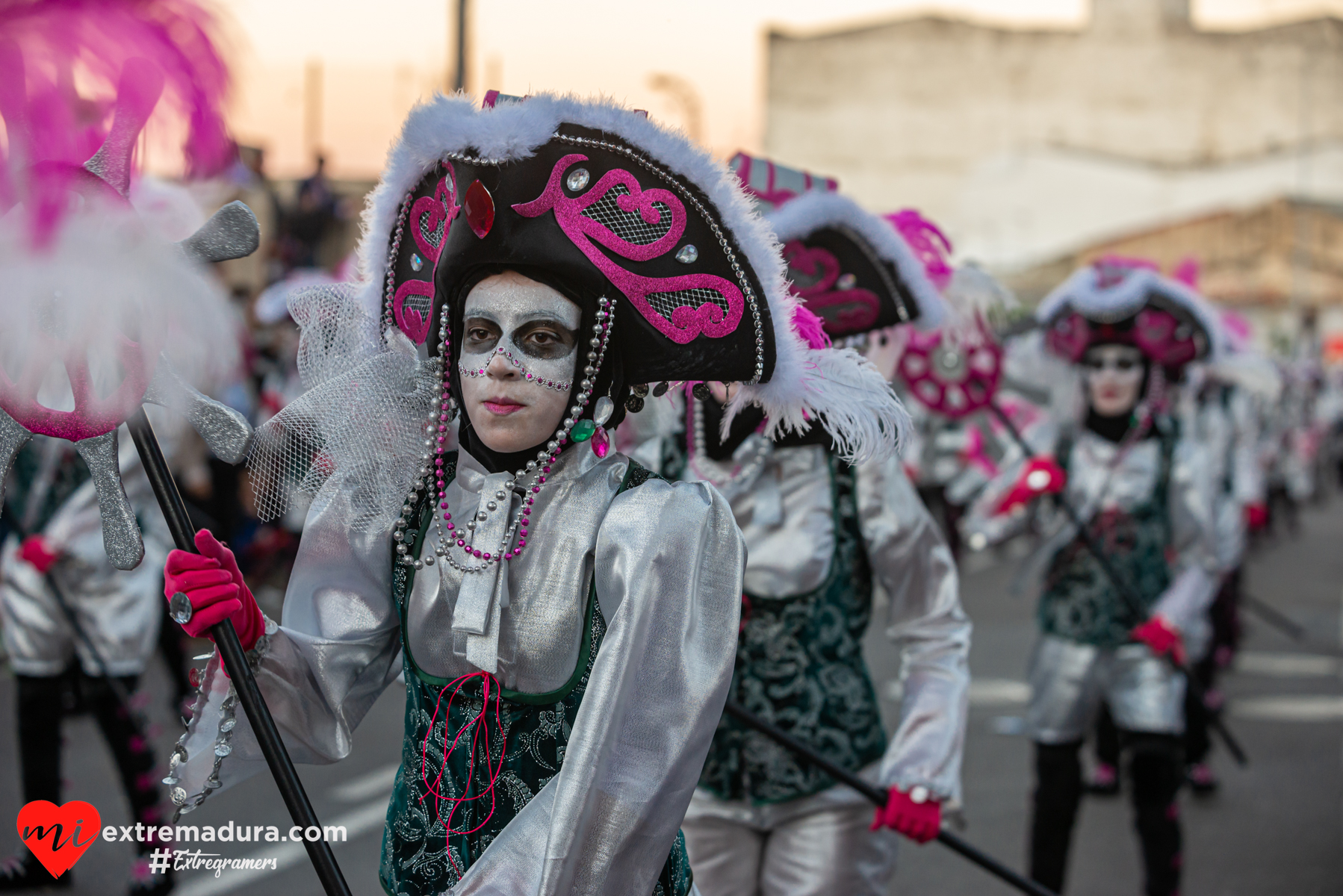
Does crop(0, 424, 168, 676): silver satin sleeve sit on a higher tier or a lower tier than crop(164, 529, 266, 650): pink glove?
lower

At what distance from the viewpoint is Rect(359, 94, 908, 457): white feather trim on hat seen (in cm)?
213

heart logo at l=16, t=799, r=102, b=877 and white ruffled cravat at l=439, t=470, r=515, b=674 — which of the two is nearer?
white ruffled cravat at l=439, t=470, r=515, b=674

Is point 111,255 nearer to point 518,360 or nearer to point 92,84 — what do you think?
point 92,84

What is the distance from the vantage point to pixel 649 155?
2180mm

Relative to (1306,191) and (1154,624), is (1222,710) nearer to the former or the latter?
(1154,624)

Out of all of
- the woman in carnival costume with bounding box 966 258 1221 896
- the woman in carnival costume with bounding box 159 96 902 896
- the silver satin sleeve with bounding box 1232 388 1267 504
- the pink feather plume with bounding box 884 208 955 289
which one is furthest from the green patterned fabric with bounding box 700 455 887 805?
the silver satin sleeve with bounding box 1232 388 1267 504

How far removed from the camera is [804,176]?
3633 mm

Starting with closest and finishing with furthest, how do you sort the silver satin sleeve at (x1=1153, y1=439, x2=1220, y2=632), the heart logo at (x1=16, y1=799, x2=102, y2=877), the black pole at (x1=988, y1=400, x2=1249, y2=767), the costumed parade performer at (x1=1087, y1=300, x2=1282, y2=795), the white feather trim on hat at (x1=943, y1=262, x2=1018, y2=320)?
the heart logo at (x1=16, y1=799, x2=102, y2=877) < the white feather trim on hat at (x1=943, y1=262, x2=1018, y2=320) < the black pole at (x1=988, y1=400, x2=1249, y2=767) < the silver satin sleeve at (x1=1153, y1=439, x2=1220, y2=632) < the costumed parade performer at (x1=1087, y1=300, x2=1282, y2=795)

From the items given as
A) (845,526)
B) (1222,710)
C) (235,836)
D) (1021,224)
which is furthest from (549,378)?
(1021,224)

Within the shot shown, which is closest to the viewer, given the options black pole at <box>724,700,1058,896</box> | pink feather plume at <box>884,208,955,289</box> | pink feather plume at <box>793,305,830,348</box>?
pink feather plume at <box>793,305,830,348</box>

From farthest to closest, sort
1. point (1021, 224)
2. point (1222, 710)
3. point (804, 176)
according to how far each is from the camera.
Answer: point (1021, 224) → point (1222, 710) → point (804, 176)

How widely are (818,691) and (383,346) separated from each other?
1369mm

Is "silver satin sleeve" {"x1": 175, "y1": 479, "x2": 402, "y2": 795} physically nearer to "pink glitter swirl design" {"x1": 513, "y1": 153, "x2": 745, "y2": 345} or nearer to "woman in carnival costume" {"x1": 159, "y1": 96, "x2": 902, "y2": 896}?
"woman in carnival costume" {"x1": 159, "y1": 96, "x2": 902, "y2": 896}

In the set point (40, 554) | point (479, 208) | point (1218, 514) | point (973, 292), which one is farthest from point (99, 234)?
point (1218, 514)
